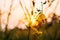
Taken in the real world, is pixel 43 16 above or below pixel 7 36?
above

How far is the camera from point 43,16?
3.22ft

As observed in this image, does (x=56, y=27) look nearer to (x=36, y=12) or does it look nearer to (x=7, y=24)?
(x=36, y=12)

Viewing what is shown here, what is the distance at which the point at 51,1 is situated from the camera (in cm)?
101

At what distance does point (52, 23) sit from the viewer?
1086 millimetres

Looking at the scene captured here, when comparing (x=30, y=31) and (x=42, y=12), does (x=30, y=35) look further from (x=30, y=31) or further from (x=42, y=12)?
(x=42, y=12)

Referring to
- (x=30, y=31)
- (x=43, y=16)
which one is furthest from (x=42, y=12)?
(x=30, y=31)

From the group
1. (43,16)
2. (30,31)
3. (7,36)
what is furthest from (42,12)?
(7,36)

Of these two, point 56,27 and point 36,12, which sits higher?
→ point 36,12

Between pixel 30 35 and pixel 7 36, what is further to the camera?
pixel 7 36

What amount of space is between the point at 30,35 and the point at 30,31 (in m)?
0.03

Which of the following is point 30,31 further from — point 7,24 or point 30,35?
point 7,24

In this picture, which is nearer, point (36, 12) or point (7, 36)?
point (36, 12)

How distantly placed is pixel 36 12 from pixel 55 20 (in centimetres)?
15

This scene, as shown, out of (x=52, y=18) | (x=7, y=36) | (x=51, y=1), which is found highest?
(x=51, y=1)
